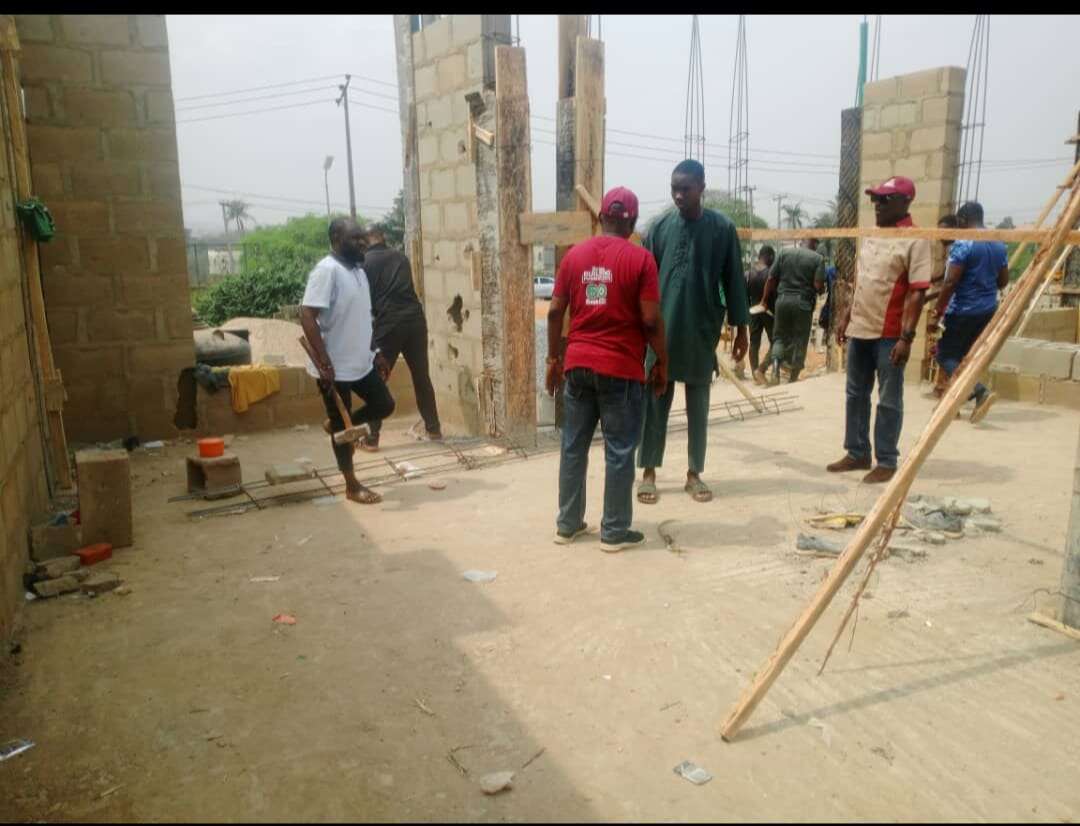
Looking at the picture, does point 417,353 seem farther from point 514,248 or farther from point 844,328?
point 844,328

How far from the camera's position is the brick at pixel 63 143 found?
6.60 m

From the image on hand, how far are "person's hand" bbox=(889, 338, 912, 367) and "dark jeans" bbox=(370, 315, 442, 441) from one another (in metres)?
3.74

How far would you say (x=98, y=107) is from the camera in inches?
266

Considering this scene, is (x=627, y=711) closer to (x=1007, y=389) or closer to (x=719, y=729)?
(x=719, y=729)

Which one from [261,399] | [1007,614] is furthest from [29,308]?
[1007,614]

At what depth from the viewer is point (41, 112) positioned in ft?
21.6

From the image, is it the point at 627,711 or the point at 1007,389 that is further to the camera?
the point at 1007,389

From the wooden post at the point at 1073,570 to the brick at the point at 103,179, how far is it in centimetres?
688

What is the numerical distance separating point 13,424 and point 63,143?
3639mm

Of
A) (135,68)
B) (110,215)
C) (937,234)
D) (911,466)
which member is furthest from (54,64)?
(911,466)

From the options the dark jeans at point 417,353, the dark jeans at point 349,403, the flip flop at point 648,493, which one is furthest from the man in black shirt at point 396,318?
the flip flop at point 648,493

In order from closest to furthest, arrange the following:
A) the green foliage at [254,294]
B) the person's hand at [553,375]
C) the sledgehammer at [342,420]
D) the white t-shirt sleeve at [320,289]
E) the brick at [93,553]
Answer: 1. the brick at [93,553]
2. the person's hand at [553,375]
3. the white t-shirt sleeve at [320,289]
4. the sledgehammer at [342,420]
5. the green foliage at [254,294]

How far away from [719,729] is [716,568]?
140cm

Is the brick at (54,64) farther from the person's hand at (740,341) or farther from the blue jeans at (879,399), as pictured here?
the blue jeans at (879,399)
